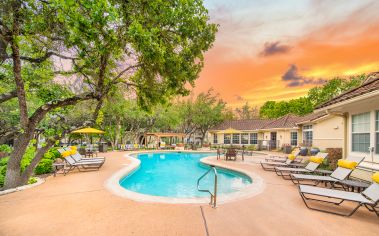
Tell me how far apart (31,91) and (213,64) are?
41.7 ft

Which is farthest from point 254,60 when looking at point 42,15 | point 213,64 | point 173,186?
point 42,15

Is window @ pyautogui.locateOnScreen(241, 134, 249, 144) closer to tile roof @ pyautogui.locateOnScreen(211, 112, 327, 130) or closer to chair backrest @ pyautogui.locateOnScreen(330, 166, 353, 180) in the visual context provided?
tile roof @ pyautogui.locateOnScreen(211, 112, 327, 130)

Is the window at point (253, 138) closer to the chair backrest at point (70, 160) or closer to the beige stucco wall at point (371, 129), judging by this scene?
the beige stucco wall at point (371, 129)

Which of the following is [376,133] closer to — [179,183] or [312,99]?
[179,183]

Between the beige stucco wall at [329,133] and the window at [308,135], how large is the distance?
2.40 m

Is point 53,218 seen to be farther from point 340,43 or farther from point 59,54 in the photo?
point 340,43

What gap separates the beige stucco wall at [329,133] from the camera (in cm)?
1430

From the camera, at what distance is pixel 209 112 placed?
32.1 metres

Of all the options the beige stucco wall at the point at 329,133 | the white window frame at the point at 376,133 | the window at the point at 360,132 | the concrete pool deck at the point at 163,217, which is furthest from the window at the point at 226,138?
the concrete pool deck at the point at 163,217

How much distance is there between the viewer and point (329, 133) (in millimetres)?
15883

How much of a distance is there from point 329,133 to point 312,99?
32443 millimetres

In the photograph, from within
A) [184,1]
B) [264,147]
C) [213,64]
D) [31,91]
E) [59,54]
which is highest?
[213,64]

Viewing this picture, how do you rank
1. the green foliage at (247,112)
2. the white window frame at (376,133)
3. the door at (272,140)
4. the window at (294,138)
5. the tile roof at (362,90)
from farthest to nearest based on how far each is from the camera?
the green foliage at (247,112) < the door at (272,140) < the window at (294,138) < the white window frame at (376,133) < the tile roof at (362,90)

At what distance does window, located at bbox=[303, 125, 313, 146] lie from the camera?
68.4ft
